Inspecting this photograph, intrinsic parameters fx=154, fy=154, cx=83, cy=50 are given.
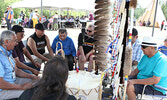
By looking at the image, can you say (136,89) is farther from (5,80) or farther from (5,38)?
(5,38)

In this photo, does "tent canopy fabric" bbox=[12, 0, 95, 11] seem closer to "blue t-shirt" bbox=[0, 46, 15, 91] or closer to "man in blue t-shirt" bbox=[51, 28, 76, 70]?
"man in blue t-shirt" bbox=[51, 28, 76, 70]

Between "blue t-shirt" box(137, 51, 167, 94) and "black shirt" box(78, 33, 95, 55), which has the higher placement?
"black shirt" box(78, 33, 95, 55)

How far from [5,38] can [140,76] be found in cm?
207

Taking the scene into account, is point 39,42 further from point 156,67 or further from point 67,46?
point 156,67

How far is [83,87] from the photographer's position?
210 cm

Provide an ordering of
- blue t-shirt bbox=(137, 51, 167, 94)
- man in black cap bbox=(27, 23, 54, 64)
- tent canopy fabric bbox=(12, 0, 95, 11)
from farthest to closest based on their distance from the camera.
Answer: tent canopy fabric bbox=(12, 0, 95, 11)
man in black cap bbox=(27, 23, 54, 64)
blue t-shirt bbox=(137, 51, 167, 94)

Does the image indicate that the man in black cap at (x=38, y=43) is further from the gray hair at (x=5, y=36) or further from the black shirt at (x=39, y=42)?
the gray hair at (x=5, y=36)

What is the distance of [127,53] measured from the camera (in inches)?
71.2

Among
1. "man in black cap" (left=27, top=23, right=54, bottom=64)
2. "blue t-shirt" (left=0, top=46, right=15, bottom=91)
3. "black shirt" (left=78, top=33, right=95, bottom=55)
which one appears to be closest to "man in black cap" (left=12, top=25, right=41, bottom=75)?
"man in black cap" (left=27, top=23, right=54, bottom=64)

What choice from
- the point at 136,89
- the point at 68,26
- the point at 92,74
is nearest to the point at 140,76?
the point at 136,89

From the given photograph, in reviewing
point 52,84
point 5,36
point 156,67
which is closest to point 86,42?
point 156,67

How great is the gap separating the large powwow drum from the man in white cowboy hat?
1.60 feet

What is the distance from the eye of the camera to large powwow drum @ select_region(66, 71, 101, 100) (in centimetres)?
210

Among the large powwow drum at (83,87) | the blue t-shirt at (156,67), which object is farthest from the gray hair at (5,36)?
the blue t-shirt at (156,67)
